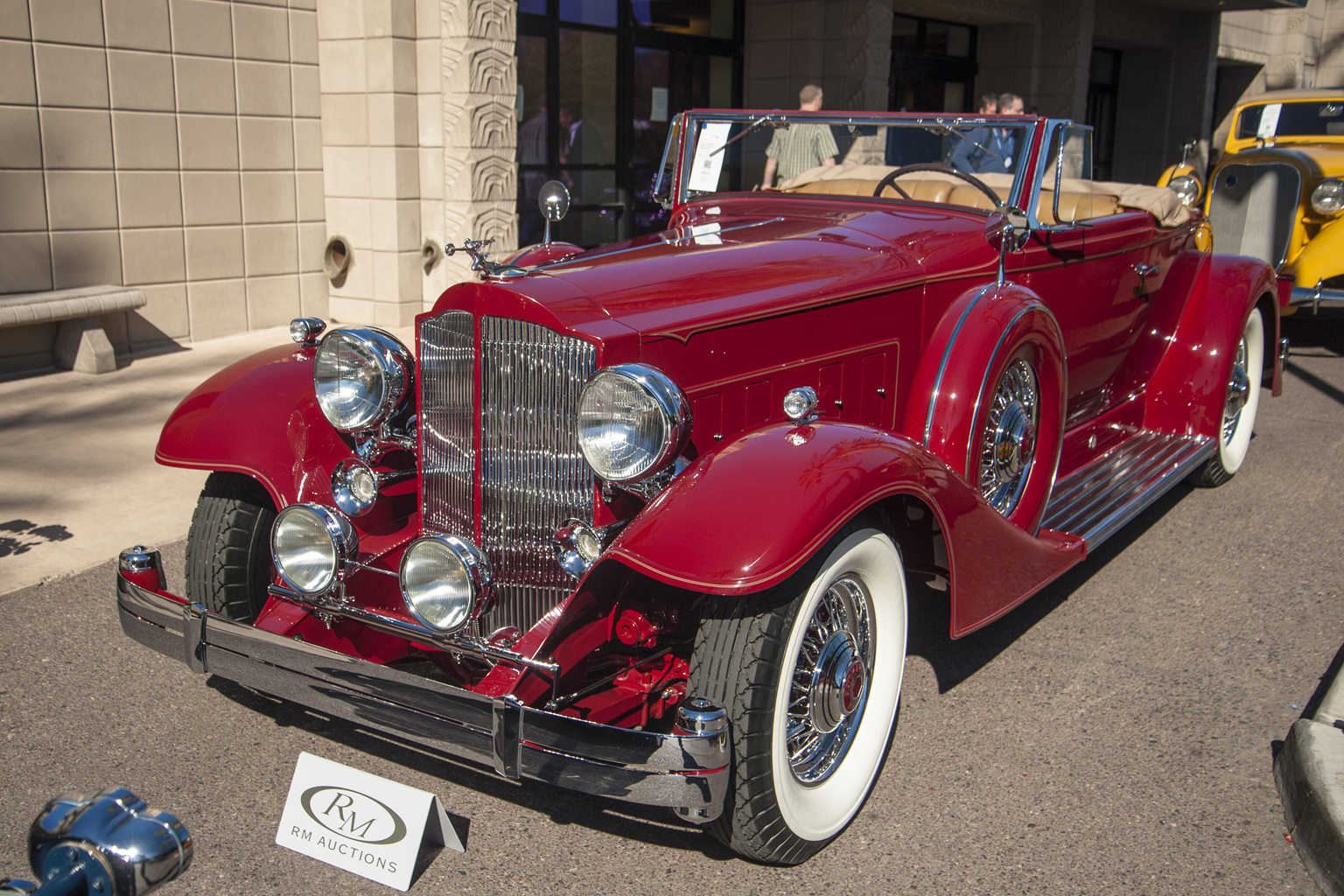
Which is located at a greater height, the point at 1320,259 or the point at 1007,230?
the point at 1007,230

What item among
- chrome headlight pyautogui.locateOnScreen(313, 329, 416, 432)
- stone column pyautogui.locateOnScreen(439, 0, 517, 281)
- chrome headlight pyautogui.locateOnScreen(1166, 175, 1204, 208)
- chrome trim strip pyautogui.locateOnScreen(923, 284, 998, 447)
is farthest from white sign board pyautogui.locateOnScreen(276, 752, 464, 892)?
stone column pyautogui.locateOnScreen(439, 0, 517, 281)

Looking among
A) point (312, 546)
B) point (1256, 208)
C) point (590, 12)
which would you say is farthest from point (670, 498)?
point (590, 12)

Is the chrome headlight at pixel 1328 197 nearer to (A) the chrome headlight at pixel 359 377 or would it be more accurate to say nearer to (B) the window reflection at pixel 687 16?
(B) the window reflection at pixel 687 16

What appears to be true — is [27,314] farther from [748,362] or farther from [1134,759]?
[1134,759]

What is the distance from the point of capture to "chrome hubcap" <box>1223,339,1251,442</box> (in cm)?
471

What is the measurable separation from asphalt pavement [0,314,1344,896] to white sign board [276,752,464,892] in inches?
2.4

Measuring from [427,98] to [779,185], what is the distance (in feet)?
12.6

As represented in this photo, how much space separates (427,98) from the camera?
7121 millimetres

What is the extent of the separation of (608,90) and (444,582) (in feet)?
25.1

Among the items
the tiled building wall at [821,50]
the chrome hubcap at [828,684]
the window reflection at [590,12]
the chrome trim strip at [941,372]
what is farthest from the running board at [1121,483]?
the tiled building wall at [821,50]

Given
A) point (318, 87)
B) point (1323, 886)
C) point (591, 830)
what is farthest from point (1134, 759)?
point (318, 87)

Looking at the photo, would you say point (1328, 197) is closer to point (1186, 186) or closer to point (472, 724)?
point (1186, 186)

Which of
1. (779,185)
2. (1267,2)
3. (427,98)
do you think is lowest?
(779,185)

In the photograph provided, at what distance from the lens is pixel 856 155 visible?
393cm
